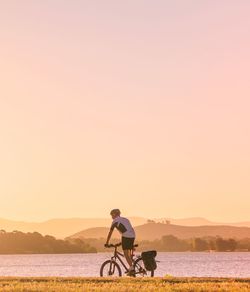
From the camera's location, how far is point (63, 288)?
2278 centimetres

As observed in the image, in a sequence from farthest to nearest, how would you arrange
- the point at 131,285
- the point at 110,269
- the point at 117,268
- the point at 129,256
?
the point at 110,269 → the point at 117,268 → the point at 129,256 → the point at 131,285

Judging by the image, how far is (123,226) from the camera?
94.6 ft

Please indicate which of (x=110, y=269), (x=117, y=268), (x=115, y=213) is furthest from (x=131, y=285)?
(x=110, y=269)

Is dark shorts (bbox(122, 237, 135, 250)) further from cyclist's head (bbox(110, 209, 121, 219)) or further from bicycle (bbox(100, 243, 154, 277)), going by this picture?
cyclist's head (bbox(110, 209, 121, 219))

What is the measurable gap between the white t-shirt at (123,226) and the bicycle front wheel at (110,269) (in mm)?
1479

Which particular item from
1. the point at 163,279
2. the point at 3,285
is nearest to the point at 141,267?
the point at 163,279

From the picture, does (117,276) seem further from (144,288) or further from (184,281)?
(144,288)

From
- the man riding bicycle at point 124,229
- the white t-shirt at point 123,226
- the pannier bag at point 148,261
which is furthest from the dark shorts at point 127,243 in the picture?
the pannier bag at point 148,261

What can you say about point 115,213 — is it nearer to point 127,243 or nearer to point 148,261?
point 127,243

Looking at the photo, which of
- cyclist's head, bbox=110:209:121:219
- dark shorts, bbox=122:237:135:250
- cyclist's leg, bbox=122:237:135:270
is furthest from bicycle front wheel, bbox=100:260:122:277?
cyclist's head, bbox=110:209:121:219

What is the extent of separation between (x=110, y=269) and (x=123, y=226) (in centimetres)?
211

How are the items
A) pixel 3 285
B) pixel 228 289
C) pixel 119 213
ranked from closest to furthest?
pixel 228 289 < pixel 3 285 < pixel 119 213

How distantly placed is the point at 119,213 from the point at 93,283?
166 inches

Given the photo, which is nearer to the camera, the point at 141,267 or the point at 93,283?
the point at 93,283
